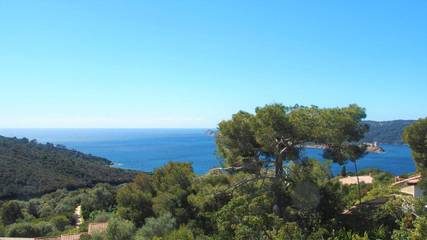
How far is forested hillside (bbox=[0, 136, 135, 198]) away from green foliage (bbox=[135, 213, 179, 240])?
42.8 m

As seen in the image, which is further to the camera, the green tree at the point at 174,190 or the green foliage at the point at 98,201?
the green foliage at the point at 98,201

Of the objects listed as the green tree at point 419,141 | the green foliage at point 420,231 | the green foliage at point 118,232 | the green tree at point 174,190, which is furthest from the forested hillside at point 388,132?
the green foliage at point 420,231

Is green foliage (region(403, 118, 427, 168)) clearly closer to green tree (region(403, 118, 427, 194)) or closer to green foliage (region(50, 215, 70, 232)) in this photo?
green tree (region(403, 118, 427, 194))

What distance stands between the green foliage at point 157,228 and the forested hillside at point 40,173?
42780 mm

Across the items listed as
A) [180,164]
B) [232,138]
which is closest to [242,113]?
[232,138]

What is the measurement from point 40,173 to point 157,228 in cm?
5308

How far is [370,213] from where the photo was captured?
13578mm

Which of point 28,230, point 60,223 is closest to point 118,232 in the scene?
point 28,230

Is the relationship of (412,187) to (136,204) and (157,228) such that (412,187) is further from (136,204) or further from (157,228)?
(136,204)

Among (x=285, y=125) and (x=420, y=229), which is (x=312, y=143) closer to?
(x=285, y=125)

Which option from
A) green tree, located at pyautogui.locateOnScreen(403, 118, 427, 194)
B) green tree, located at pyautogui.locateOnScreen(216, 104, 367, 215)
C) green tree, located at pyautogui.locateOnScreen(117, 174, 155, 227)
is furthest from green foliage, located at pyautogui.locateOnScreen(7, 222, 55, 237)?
green tree, located at pyautogui.locateOnScreen(403, 118, 427, 194)

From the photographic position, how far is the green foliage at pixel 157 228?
15680mm

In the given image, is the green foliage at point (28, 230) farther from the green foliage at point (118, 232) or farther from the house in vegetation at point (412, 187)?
the house in vegetation at point (412, 187)

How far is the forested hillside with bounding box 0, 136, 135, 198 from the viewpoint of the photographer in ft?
188
